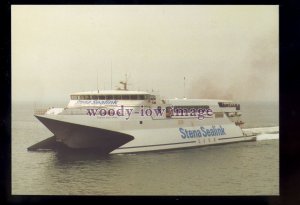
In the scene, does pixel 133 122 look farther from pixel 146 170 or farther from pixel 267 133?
pixel 267 133

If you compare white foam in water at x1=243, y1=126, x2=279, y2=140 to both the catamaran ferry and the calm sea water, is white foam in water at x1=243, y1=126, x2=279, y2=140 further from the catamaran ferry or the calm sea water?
the catamaran ferry

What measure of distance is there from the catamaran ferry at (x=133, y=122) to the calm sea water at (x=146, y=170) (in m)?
0.09

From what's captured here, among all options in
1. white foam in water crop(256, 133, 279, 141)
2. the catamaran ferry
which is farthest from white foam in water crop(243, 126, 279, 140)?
the catamaran ferry

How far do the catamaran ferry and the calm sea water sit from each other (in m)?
0.09

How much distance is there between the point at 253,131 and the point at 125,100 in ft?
3.87

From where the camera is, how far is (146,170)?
13.4 ft

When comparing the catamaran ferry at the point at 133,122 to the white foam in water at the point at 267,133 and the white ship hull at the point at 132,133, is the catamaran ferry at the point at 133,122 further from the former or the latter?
the white foam in water at the point at 267,133

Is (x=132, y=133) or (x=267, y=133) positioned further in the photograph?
(x=132, y=133)

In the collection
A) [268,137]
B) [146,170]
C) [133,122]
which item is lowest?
[146,170]

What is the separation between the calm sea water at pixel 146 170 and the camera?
402 centimetres

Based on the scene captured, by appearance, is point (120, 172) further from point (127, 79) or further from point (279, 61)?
point (279, 61)

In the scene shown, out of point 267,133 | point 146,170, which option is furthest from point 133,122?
point 267,133

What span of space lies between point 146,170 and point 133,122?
44 centimetres
